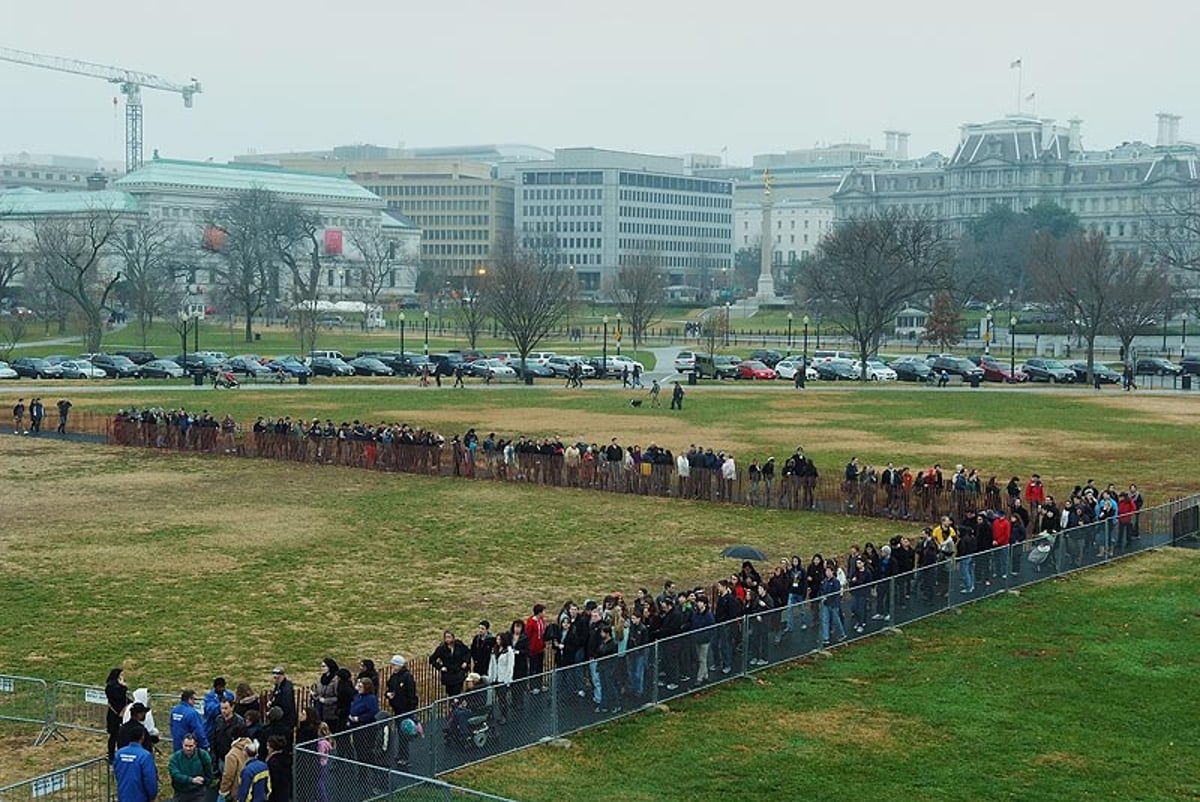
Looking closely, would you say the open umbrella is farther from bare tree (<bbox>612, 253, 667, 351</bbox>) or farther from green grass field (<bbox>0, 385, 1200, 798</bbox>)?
bare tree (<bbox>612, 253, 667, 351</bbox>)

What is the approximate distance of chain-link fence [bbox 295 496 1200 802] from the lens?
16.7 m

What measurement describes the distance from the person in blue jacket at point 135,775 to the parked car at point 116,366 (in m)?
70.7

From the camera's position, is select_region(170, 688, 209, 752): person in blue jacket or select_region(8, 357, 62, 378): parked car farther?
select_region(8, 357, 62, 378): parked car

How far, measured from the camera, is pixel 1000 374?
82.5 meters

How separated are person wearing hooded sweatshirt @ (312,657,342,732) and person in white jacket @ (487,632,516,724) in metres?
2.04

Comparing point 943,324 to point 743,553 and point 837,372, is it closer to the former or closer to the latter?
point 837,372

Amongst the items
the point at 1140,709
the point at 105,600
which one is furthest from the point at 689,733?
the point at 105,600

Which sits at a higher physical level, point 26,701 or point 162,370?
point 162,370

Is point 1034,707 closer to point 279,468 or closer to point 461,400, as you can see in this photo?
point 279,468

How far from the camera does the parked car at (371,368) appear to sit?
86.9 meters

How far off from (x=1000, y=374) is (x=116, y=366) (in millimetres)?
50594

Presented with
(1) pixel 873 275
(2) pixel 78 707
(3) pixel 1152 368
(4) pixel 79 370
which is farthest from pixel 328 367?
(2) pixel 78 707

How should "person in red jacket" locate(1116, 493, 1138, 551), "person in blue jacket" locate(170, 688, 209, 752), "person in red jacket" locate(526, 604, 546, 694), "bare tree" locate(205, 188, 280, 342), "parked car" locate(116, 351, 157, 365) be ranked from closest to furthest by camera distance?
"person in blue jacket" locate(170, 688, 209, 752)
"person in red jacket" locate(526, 604, 546, 694)
"person in red jacket" locate(1116, 493, 1138, 551)
"parked car" locate(116, 351, 157, 365)
"bare tree" locate(205, 188, 280, 342)

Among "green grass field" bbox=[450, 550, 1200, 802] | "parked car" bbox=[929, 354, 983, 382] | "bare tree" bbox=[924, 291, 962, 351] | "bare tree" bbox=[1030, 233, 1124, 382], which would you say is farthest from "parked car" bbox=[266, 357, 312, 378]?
"green grass field" bbox=[450, 550, 1200, 802]
